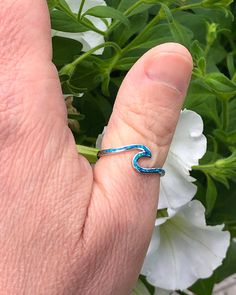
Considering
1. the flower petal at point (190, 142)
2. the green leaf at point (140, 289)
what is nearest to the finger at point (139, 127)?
the flower petal at point (190, 142)

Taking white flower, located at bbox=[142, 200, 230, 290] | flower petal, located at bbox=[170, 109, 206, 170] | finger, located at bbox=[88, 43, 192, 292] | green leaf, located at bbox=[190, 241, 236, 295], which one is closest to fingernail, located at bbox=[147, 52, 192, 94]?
finger, located at bbox=[88, 43, 192, 292]

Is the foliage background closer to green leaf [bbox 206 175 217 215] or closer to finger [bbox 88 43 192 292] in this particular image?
green leaf [bbox 206 175 217 215]

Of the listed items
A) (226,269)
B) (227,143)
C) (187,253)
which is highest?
(227,143)

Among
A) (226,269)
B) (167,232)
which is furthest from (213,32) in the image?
(226,269)

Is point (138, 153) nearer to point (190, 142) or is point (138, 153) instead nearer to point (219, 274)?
point (190, 142)

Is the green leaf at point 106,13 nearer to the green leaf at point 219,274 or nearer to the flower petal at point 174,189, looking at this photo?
the flower petal at point 174,189

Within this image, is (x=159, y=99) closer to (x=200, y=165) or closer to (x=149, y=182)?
(x=149, y=182)

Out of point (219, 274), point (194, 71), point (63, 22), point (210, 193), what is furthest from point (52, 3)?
point (219, 274)
